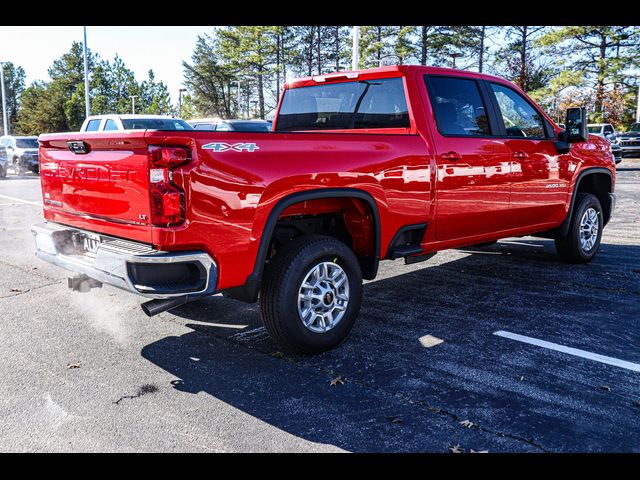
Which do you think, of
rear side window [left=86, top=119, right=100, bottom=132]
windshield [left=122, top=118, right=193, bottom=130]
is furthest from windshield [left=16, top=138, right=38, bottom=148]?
windshield [left=122, top=118, right=193, bottom=130]

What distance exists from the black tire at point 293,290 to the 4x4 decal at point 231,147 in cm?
78

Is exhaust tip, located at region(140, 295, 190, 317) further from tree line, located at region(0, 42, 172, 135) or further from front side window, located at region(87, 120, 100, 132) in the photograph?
tree line, located at region(0, 42, 172, 135)

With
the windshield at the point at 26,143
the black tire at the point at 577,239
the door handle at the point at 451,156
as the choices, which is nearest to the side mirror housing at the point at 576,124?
the black tire at the point at 577,239

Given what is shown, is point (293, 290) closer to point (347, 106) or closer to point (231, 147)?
point (231, 147)

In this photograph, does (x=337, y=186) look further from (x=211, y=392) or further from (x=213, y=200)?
(x=211, y=392)

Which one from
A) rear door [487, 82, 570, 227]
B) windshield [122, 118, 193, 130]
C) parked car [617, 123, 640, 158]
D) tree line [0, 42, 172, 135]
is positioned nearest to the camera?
rear door [487, 82, 570, 227]

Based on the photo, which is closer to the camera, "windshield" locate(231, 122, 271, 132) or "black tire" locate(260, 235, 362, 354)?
"black tire" locate(260, 235, 362, 354)

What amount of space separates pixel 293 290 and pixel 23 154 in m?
24.6

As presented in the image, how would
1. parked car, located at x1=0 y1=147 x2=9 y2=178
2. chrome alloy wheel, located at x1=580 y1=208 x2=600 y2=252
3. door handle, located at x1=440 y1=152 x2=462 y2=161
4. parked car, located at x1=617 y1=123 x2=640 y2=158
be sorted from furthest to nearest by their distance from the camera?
parked car, located at x1=617 y1=123 x2=640 y2=158 → parked car, located at x1=0 y1=147 x2=9 y2=178 → chrome alloy wheel, located at x1=580 y1=208 x2=600 y2=252 → door handle, located at x1=440 y1=152 x2=462 y2=161

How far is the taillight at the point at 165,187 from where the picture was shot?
337 centimetres

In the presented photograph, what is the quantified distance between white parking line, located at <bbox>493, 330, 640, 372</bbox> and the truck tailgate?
2779 millimetres

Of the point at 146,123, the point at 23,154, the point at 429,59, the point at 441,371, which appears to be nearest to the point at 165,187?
the point at 441,371

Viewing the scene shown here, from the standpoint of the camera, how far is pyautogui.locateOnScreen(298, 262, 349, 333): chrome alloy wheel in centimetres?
410
